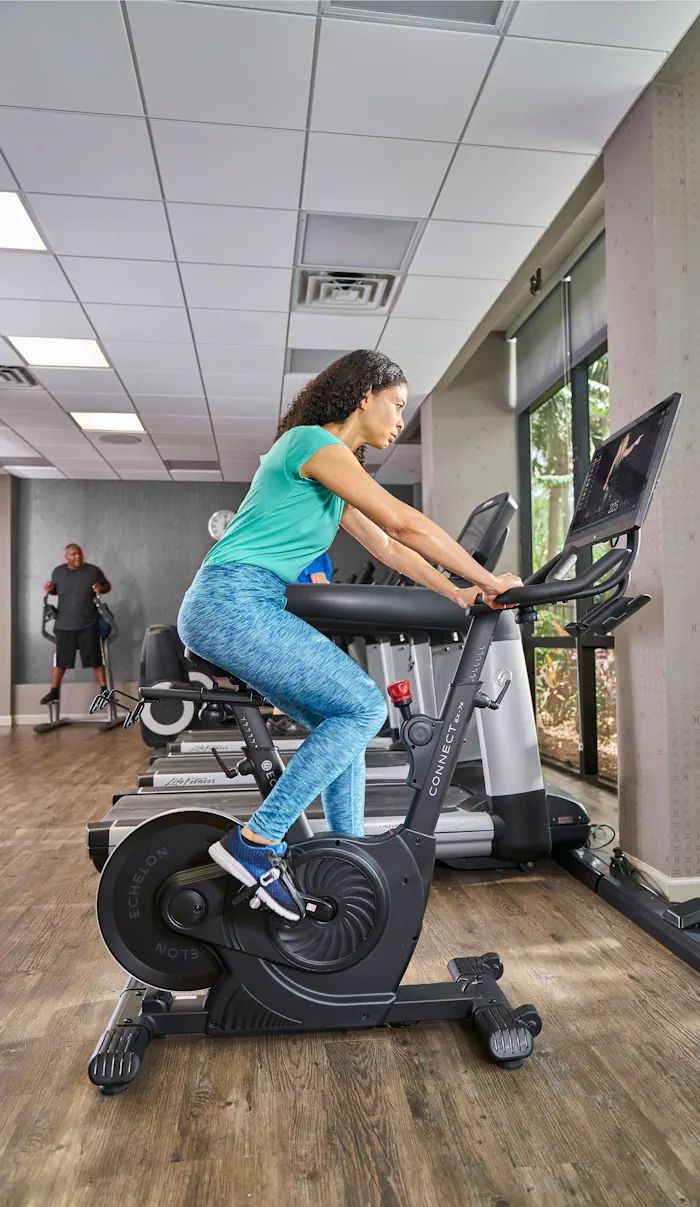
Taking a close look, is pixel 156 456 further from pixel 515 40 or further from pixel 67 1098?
pixel 67 1098

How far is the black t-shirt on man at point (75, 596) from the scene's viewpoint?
7.29m

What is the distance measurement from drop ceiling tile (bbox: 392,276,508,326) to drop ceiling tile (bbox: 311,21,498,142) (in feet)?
3.60

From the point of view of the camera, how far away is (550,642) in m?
4.74

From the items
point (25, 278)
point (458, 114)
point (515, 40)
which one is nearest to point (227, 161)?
point (458, 114)

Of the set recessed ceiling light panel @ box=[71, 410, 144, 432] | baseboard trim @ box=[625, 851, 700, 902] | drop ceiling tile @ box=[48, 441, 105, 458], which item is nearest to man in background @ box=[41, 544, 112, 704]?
drop ceiling tile @ box=[48, 441, 105, 458]

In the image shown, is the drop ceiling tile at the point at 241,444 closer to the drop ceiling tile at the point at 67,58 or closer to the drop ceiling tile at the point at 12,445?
the drop ceiling tile at the point at 12,445

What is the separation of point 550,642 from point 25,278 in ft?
11.0

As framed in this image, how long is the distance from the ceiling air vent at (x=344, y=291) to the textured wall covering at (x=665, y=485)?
148 cm

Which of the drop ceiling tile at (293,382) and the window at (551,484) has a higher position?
the drop ceiling tile at (293,382)

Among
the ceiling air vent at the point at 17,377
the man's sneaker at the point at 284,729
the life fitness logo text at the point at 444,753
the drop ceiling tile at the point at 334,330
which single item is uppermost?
the drop ceiling tile at the point at 334,330

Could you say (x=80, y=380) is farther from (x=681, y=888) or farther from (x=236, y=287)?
(x=681, y=888)

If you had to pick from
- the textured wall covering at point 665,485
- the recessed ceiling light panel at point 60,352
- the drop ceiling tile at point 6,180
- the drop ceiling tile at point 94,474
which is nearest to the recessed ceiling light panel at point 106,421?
the recessed ceiling light panel at point 60,352

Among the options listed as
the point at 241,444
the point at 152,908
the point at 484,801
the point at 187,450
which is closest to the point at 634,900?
the point at 484,801

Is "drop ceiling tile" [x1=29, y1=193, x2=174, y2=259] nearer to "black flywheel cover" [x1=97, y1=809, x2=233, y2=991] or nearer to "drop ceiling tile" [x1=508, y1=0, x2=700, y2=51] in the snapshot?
"drop ceiling tile" [x1=508, y1=0, x2=700, y2=51]
